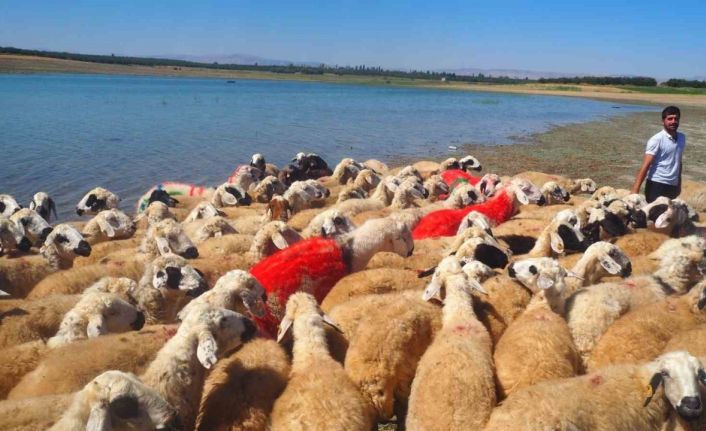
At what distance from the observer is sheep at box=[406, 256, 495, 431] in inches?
164

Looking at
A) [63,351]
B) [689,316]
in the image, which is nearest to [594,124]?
[689,316]

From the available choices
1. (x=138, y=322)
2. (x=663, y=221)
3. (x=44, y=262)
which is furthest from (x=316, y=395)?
(x=663, y=221)

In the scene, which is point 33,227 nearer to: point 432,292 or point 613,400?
point 432,292

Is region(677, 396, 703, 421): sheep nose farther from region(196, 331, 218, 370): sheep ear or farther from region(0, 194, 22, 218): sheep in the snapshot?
region(0, 194, 22, 218): sheep

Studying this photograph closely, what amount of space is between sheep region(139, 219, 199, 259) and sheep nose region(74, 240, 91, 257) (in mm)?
826

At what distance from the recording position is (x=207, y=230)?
9.12 metres

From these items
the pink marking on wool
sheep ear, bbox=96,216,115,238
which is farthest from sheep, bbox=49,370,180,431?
sheep ear, bbox=96,216,115,238

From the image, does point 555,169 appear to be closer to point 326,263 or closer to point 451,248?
point 451,248

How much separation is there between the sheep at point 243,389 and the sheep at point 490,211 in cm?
511

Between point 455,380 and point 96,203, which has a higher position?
point 455,380

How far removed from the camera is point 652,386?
4230 mm

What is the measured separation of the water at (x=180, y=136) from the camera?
65.3ft

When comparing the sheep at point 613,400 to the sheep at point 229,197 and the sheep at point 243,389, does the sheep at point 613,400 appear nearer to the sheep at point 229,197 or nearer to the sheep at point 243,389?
the sheep at point 243,389

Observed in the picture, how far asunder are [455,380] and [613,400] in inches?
45.2
